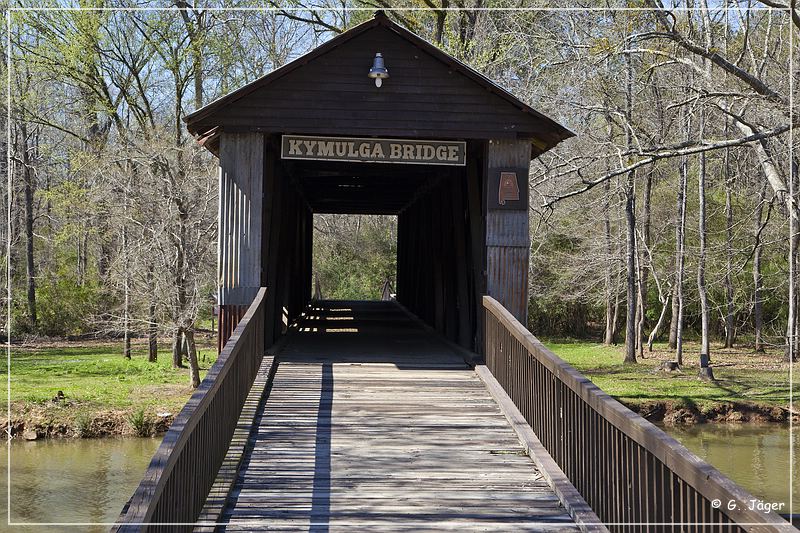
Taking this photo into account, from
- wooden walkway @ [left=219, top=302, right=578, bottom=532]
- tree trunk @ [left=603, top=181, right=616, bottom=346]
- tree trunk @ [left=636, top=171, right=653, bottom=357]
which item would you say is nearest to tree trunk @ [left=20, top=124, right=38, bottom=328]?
tree trunk @ [left=603, top=181, right=616, bottom=346]

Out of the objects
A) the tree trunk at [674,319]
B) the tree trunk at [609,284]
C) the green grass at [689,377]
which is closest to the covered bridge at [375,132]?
the green grass at [689,377]

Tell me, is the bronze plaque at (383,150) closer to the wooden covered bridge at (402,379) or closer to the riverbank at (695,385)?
the wooden covered bridge at (402,379)

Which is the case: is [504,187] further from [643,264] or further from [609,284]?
[609,284]

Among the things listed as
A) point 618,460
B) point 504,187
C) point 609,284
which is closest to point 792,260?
point 504,187

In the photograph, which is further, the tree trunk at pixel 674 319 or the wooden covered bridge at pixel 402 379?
the tree trunk at pixel 674 319

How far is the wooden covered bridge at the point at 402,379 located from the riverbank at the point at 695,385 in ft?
19.1

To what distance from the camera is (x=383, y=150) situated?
448 inches

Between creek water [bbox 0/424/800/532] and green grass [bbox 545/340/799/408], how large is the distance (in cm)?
137

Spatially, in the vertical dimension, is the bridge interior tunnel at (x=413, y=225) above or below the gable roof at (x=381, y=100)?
below

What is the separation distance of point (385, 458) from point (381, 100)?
5112mm

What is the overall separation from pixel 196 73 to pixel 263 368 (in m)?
19.6

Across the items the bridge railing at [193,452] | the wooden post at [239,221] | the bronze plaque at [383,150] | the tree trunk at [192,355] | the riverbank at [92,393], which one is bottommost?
the riverbank at [92,393]

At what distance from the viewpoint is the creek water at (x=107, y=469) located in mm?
14312

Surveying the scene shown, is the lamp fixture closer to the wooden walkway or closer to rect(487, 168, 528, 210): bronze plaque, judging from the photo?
rect(487, 168, 528, 210): bronze plaque
